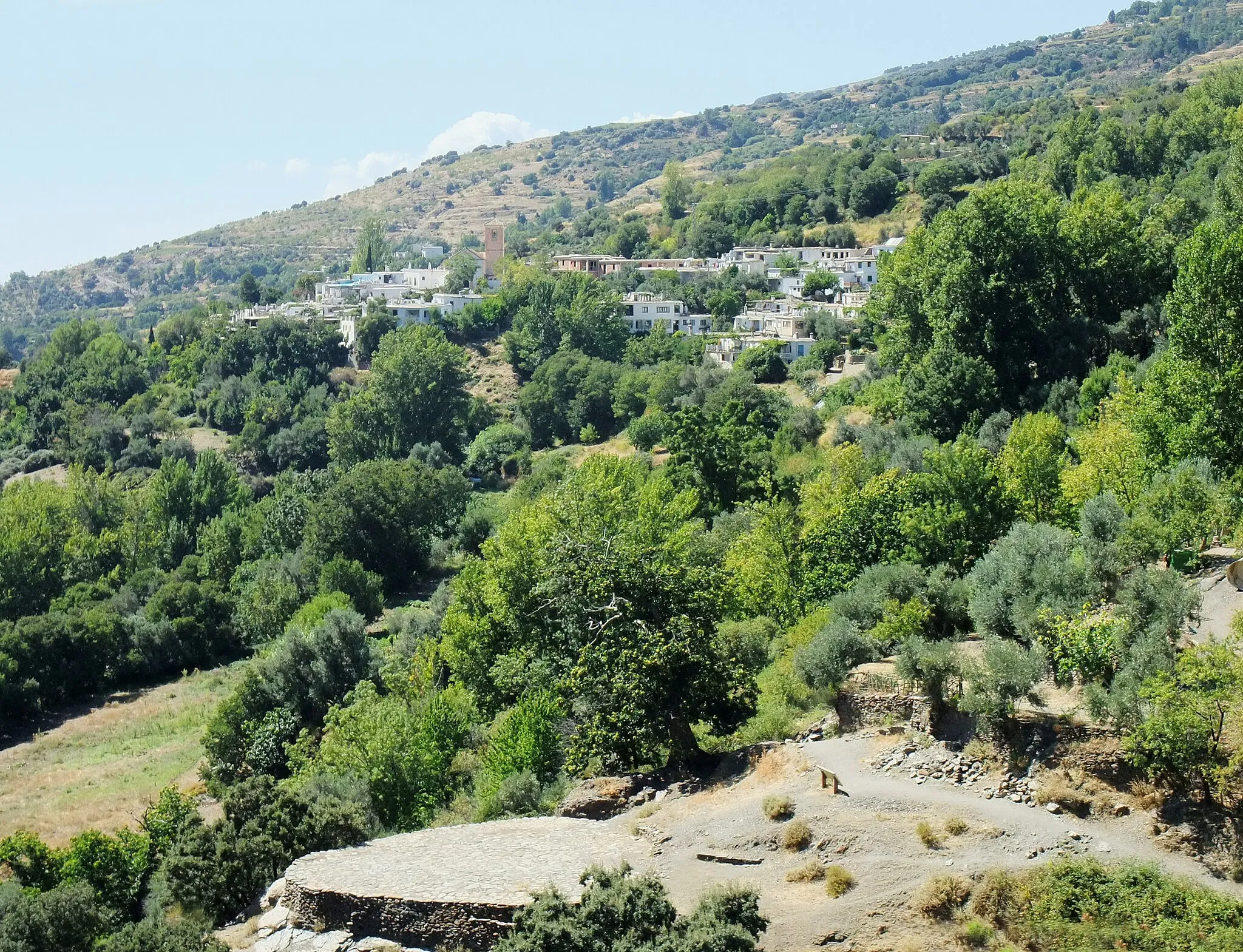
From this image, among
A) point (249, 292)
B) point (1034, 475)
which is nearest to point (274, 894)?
point (1034, 475)

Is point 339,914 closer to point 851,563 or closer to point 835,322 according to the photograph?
point 851,563

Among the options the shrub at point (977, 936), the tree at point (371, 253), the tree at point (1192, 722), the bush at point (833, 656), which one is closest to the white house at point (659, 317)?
the tree at point (371, 253)

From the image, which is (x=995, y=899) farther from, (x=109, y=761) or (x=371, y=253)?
(x=371, y=253)

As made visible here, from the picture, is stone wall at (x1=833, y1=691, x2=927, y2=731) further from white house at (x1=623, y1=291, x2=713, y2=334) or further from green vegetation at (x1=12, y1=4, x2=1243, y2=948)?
white house at (x1=623, y1=291, x2=713, y2=334)

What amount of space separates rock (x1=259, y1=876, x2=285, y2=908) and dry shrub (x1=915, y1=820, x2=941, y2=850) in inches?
337

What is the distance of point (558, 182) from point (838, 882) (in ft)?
584

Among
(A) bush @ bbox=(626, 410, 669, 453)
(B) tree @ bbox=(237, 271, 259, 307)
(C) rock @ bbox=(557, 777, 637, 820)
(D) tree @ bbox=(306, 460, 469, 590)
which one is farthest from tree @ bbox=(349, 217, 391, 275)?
(C) rock @ bbox=(557, 777, 637, 820)

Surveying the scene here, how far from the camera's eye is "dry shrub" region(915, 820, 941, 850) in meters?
14.9

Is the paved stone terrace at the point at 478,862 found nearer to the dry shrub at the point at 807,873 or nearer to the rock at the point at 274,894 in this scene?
the rock at the point at 274,894

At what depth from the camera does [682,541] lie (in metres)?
28.2

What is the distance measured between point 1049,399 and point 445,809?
20.9 m

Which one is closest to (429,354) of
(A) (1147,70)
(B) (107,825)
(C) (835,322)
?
(C) (835,322)

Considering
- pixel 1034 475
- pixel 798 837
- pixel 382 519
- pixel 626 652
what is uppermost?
pixel 626 652

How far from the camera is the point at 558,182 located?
186000 mm
